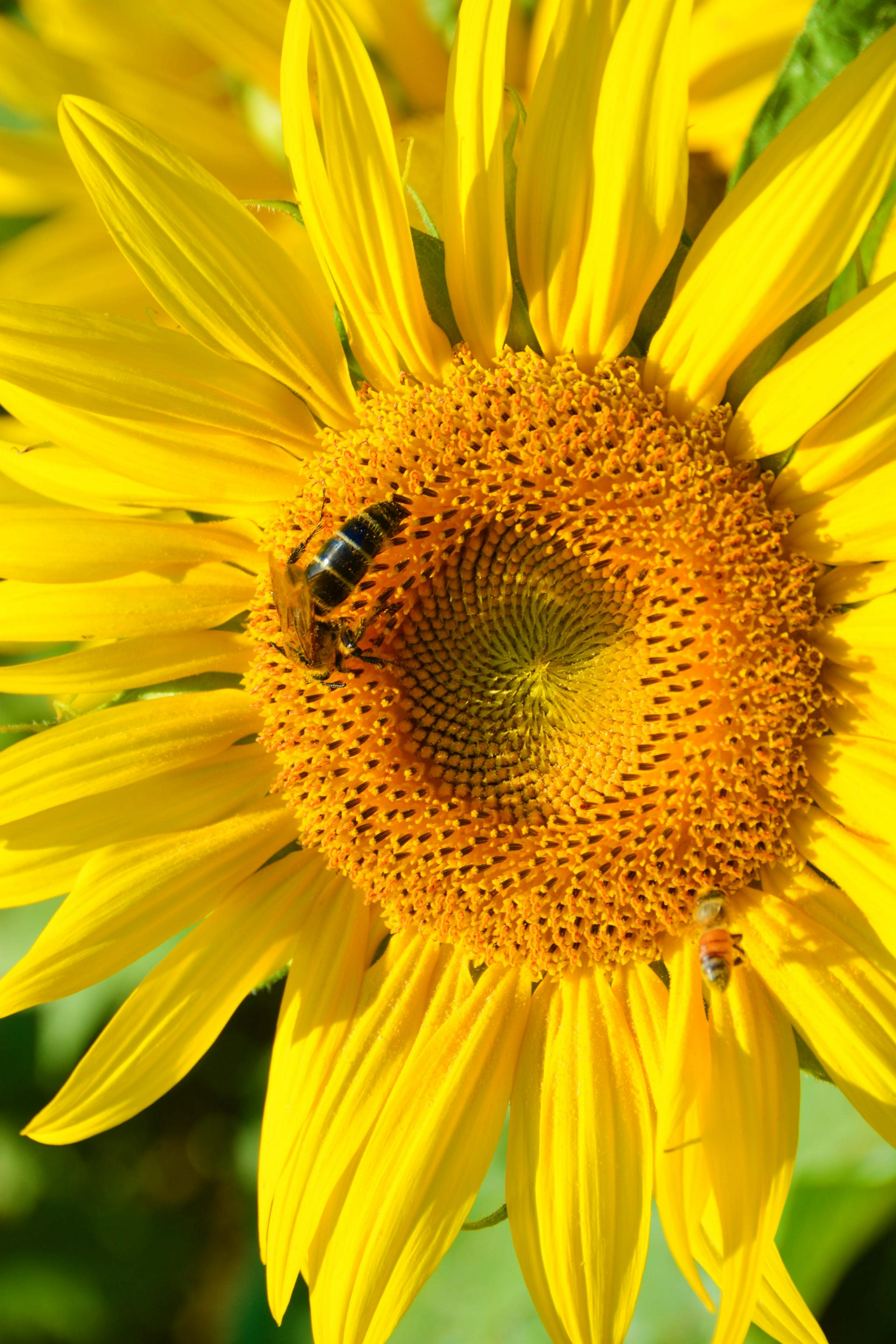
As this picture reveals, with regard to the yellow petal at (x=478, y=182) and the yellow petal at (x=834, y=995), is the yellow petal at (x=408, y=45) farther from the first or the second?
the yellow petal at (x=834, y=995)

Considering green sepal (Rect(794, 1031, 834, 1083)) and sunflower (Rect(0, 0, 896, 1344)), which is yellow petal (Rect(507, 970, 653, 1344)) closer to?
sunflower (Rect(0, 0, 896, 1344))

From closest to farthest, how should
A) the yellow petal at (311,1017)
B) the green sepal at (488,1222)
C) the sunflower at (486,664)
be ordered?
the sunflower at (486,664)
the green sepal at (488,1222)
the yellow petal at (311,1017)

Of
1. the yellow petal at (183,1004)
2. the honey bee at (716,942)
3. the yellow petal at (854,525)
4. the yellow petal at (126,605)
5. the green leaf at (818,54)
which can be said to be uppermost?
the green leaf at (818,54)

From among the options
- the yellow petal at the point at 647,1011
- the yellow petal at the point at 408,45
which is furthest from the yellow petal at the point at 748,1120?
the yellow petal at the point at 408,45

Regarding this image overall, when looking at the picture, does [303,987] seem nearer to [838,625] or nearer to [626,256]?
[838,625]

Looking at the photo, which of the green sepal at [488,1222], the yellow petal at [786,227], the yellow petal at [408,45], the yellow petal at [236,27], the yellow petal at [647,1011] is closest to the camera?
the yellow petal at [786,227]

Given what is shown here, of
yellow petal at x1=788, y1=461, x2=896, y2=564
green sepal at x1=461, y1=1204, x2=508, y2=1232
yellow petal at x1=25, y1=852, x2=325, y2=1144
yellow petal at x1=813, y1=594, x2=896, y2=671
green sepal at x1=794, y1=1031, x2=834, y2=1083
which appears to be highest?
yellow petal at x1=788, y1=461, x2=896, y2=564

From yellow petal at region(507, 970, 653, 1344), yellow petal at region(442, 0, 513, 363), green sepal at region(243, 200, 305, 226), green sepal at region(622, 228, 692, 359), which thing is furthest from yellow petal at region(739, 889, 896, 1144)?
green sepal at region(243, 200, 305, 226)

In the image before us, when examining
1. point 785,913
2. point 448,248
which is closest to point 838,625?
point 785,913
